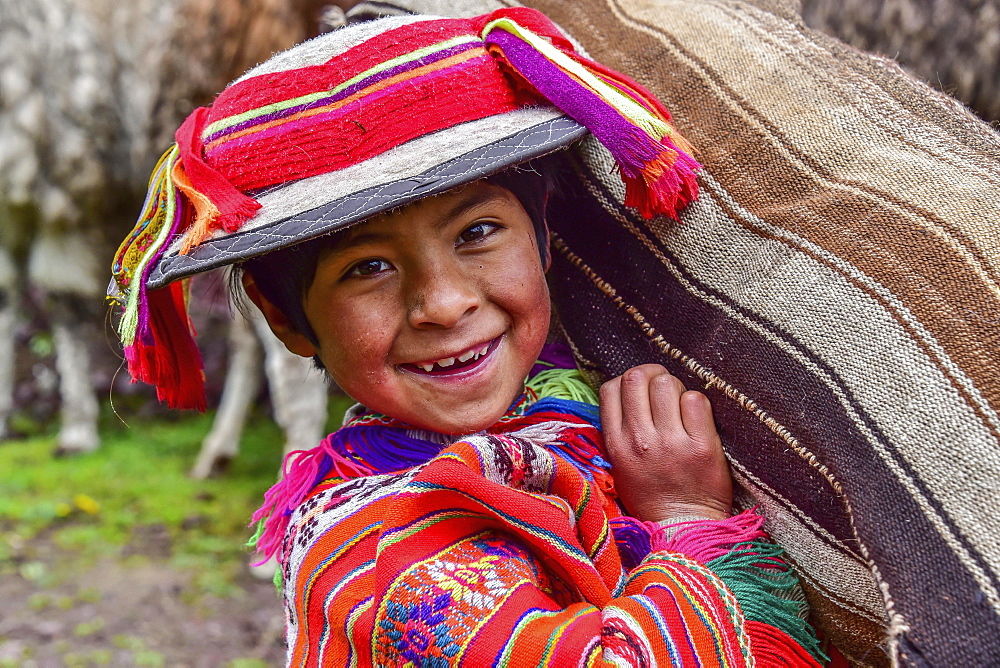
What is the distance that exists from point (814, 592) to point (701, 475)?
0.70 ft

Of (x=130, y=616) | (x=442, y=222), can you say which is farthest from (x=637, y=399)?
(x=130, y=616)

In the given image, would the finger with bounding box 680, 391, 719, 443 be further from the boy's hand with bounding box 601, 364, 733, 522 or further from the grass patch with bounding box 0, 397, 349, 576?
the grass patch with bounding box 0, 397, 349, 576

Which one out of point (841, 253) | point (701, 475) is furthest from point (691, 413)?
point (841, 253)

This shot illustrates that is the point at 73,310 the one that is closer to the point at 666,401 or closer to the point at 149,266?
the point at 149,266

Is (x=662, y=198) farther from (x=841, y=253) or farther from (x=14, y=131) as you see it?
(x=14, y=131)

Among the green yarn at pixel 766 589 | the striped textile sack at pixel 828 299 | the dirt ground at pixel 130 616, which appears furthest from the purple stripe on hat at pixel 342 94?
the dirt ground at pixel 130 616

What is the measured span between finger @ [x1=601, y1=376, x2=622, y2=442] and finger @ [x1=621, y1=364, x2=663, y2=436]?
0.01m

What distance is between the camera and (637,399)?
1.35 m

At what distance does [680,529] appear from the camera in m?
1.25

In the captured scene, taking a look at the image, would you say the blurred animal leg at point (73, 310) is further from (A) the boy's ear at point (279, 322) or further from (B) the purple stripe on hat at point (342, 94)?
(B) the purple stripe on hat at point (342, 94)

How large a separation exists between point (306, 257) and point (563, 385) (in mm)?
491

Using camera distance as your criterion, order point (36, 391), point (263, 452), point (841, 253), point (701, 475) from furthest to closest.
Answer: point (36, 391) → point (263, 452) → point (701, 475) → point (841, 253)

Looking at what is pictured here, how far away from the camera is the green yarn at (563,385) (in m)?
1.48

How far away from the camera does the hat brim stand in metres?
1.07
